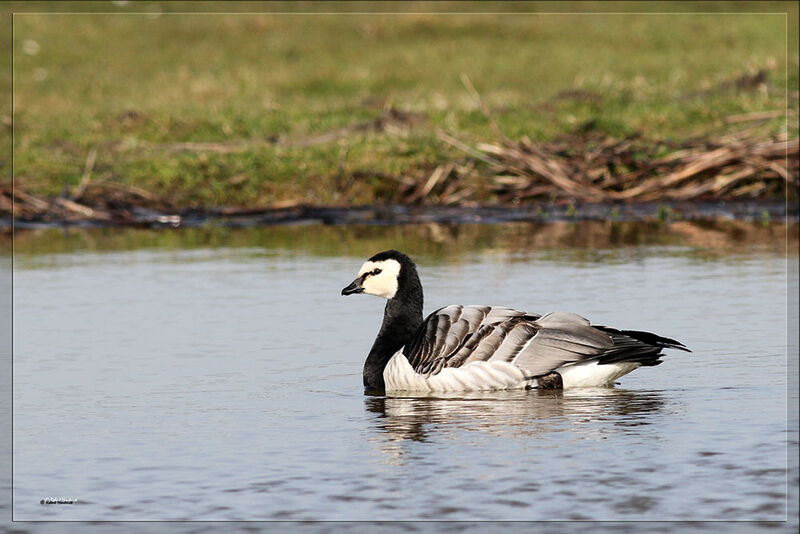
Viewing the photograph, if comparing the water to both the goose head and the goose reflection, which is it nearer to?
the goose reflection

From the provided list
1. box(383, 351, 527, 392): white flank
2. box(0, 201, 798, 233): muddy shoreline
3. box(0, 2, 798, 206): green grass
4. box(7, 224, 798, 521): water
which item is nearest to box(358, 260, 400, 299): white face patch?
box(7, 224, 798, 521): water

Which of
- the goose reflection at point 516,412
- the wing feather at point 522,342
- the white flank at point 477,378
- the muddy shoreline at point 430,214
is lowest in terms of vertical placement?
the goose reflection at point 516,412

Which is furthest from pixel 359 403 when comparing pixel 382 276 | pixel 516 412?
pixel 382 276

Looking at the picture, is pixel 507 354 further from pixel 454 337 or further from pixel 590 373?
pixel 590 373

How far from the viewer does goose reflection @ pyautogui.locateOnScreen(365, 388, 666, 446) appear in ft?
29.7

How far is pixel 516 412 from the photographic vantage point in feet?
31.3

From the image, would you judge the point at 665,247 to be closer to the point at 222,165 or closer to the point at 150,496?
the point at 222,165

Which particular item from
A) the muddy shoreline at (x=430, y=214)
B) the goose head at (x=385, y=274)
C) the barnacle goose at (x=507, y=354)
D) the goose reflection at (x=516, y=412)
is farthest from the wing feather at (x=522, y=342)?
the muddy shoreline at (x=430, y=214)

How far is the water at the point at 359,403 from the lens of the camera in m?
7.59

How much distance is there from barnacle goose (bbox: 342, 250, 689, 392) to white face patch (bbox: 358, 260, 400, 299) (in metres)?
0.62

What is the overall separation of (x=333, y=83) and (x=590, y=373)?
22866 millimetres

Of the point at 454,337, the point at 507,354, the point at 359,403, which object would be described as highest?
the point at 454,337

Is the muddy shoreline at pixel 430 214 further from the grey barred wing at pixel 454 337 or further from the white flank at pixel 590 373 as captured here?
the white flank at pixel 590 373

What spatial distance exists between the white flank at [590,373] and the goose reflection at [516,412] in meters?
0.06
